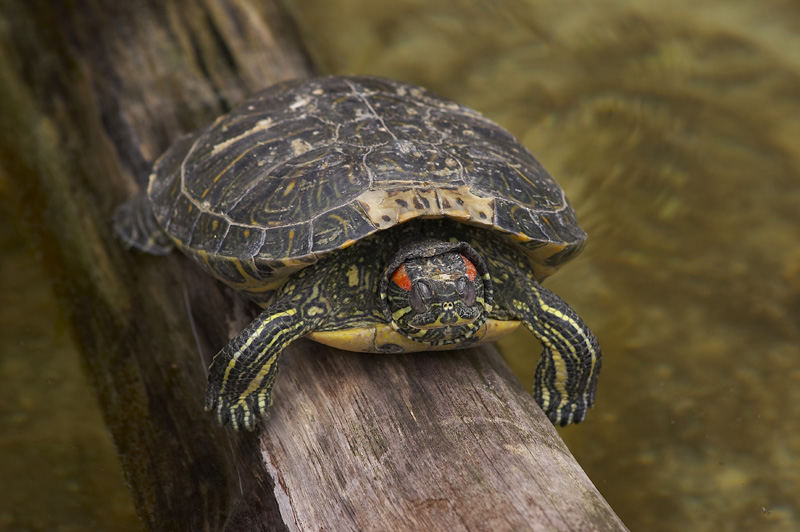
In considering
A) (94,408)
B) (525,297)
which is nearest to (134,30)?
(94,408)

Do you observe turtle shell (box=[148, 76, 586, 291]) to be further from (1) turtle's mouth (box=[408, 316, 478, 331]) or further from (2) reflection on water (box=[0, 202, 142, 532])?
(2) reflection on water (box=[0, 202, 142, 532])

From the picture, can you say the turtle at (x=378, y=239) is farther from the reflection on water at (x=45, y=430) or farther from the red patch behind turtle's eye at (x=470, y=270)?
the reflection on water at (x=45, y=430)

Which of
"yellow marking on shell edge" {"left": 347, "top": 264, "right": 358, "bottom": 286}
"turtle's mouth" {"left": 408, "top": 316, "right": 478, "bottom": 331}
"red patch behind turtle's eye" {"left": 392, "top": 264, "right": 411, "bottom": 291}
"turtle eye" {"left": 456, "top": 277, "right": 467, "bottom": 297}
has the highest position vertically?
"turtle eye" {"left": 456, "top": 277, "right": 467, "bottom": 297}

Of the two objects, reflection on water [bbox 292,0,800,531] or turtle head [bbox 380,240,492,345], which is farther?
reflection on water [bbox 292,0,800,531]

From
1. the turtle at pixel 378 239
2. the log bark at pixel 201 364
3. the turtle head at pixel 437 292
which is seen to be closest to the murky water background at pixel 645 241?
the log bark at pixel 201 364

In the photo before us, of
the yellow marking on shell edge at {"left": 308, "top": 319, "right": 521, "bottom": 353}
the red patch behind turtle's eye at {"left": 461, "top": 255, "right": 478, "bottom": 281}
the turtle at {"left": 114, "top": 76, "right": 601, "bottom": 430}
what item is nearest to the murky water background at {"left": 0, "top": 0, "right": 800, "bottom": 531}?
the turtle at {"left": 114, "top": 76, "right": 601, "bottom": 430}

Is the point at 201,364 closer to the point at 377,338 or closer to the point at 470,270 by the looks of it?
the point at 377,338

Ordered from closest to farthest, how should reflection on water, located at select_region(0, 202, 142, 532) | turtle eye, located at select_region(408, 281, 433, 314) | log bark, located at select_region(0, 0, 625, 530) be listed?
log bark, located at select_region(0, 0, 625, 530), turtle eye, located at select_region(408, 281, 433, 314), reflection on water, located at select_region(0, 202, 142, 532)
